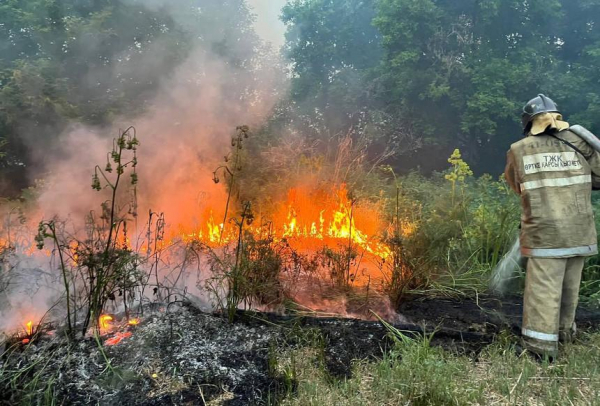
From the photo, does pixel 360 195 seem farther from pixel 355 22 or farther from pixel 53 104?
pixel 355 22

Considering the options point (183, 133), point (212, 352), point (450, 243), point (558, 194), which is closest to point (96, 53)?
point (183, 133)

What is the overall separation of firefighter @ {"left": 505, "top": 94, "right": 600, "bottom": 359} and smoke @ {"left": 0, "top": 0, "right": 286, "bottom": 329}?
4.21 meters

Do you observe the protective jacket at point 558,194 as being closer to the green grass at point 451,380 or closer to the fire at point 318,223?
the green grass at point 451,380

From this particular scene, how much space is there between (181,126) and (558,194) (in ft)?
25.6

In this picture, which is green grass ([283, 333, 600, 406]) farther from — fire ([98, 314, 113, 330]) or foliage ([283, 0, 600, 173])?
foliage ([283, 0, 600, 173])

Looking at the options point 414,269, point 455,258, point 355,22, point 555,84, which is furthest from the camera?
point 355,22

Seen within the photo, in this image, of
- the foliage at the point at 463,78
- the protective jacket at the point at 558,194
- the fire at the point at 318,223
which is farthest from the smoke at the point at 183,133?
the protective jacket at the point at 558,194

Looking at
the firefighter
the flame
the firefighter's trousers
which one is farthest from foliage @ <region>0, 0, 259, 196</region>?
the firefighter's trousers

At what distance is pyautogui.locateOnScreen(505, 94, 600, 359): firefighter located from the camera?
3.39 m

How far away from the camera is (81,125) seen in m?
10.0

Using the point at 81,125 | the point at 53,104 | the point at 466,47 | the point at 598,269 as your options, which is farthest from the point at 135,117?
the point at 466,47

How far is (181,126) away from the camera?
9.45 metres

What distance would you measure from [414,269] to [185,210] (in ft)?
15.6

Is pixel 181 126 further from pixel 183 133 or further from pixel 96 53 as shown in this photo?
pixel 96 53
